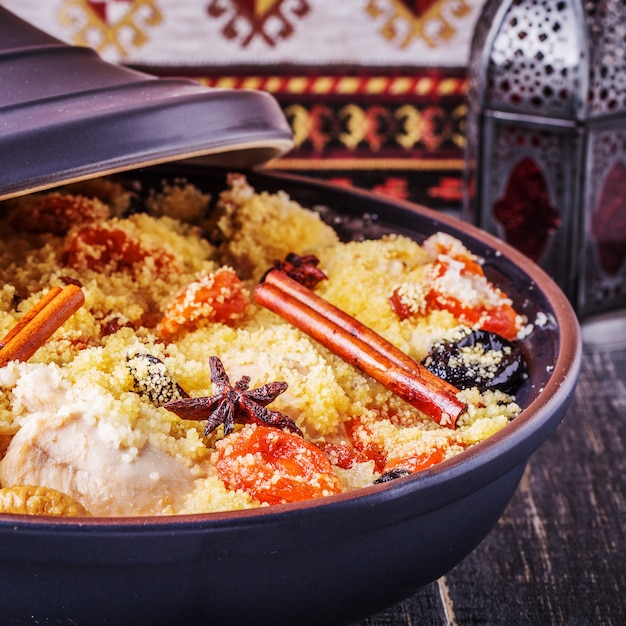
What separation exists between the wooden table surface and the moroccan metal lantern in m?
0.43

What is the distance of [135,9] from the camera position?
2861mm

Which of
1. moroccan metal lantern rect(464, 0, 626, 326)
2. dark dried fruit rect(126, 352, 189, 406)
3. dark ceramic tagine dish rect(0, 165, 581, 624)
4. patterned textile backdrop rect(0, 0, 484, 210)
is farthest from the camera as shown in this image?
patterned textile backdrop rect(0, 0, 484, 210)

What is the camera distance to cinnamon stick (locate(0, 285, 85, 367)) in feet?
3.46

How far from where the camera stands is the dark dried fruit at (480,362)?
1.12m

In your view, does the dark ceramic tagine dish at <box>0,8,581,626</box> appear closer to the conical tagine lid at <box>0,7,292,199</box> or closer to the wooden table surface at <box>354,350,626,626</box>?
the conical tagine lid at <box>0,7,292,199</box>

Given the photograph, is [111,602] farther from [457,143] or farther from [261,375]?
[457,143]

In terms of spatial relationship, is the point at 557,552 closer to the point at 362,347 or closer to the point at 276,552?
the point at 362,347

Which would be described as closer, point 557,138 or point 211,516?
Answer: point 211,516

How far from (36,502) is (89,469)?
0.23 feet

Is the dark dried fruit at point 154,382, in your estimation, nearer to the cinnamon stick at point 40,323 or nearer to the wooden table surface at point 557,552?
the cinnamon stick at point 40,323

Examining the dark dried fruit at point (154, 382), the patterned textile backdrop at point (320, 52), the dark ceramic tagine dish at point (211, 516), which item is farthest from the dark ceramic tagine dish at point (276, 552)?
the patterned textile backdrop at point (320, 52)

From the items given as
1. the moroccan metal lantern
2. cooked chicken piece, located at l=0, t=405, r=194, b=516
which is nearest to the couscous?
cooked chicken piece, located at l=0, t=405, r=194, b=516

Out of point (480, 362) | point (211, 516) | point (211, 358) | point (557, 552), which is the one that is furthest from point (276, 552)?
point (557, 552)

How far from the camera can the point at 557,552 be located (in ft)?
4.62
